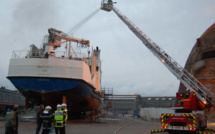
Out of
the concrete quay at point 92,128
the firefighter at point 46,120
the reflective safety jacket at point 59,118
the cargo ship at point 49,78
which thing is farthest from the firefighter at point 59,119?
the cargo ship at point 49,78

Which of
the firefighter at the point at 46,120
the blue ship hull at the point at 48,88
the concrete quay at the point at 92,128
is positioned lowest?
the concrete quay at the point at 92,128

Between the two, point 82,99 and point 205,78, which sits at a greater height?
point 205,78

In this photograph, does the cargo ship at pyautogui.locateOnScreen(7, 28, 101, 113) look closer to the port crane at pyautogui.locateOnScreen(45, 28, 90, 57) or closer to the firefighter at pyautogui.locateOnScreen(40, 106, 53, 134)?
the port crane at pyautogui.locateOnScreen(45, 28, 90, 57)

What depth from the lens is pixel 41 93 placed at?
12695 millimetres

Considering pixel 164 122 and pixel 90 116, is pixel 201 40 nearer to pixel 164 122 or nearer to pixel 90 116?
pixel 90 116

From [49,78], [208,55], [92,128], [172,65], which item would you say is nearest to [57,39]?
[49,78]

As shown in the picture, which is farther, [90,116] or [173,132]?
[90,116]

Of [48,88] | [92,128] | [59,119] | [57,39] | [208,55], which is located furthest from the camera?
[208,55]

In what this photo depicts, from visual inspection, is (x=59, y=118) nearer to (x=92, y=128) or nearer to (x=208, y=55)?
(x=92, y=128)

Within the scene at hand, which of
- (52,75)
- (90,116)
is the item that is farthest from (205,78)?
(52,75)

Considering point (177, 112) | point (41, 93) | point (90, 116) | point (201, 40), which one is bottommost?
point (90, 116)

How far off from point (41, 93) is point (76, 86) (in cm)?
222

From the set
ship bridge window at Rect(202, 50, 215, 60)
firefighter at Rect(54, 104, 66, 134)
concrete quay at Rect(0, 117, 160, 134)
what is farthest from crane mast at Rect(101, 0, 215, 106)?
firefighter at Rect(54, 104, 66, 134)

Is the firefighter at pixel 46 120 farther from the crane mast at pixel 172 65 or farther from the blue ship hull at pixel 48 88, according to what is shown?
the crane mast at pixel 172 65
